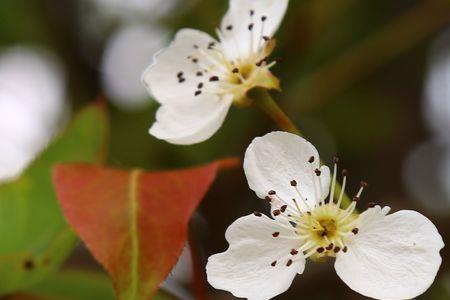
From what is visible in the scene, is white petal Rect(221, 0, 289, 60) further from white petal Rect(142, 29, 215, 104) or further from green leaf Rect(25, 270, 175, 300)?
green leaf Rect(25, 270, 175, 300)

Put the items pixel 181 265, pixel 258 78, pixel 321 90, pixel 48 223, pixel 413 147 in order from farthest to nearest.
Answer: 1. pixel 413 147
2. pixel 321 90
3. pixel 181 265
4. pixel 48 223
5. pixel 258 78

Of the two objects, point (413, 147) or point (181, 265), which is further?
point (413, 147)

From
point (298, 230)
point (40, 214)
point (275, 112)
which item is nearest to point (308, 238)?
point (298, 230)

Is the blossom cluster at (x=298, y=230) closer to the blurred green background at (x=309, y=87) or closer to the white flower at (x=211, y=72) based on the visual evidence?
the white flower at (x=211, y=72)

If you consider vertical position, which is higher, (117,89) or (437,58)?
(437,58)

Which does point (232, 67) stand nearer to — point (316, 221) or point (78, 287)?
point (316, 221)

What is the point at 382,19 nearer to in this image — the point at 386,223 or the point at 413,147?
the point at 413,147

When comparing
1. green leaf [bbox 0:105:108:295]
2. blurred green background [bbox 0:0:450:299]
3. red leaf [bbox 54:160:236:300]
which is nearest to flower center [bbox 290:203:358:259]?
red leaf [bbox 54:160:236:300]

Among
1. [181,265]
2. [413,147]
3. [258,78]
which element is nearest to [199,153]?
[181,265]
